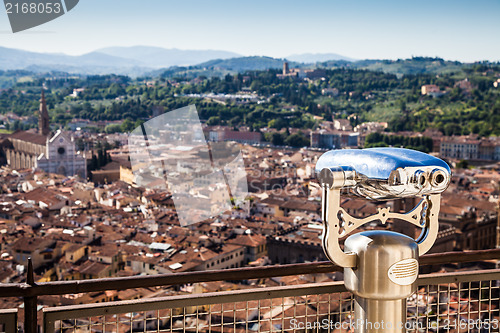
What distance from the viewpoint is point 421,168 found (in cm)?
56

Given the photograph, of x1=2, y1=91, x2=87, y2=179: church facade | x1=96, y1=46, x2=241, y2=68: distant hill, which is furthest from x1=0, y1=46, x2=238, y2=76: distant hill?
x1=2, y1=91, x2=87, y2=179: church facade

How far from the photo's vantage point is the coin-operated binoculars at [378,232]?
0.57 metres

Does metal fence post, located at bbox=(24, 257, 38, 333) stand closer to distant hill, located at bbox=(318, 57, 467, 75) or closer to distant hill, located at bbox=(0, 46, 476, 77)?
distant hill, located at bbox=(0, 46, 476, 77)

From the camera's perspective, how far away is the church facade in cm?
2067

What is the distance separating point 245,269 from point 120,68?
3314cm

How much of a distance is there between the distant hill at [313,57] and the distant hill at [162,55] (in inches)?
137

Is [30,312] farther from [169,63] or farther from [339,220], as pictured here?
[169,63]

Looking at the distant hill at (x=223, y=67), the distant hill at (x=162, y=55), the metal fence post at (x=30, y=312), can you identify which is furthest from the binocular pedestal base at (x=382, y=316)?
the distant hill at (x=162, y=55)

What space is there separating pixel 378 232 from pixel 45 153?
21.7 metres

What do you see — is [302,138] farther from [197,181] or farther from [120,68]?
[197,181]

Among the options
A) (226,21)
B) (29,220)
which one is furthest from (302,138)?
(29,220)

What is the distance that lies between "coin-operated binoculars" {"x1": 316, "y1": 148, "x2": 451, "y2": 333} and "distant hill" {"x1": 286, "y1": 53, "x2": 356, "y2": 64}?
34756 mm

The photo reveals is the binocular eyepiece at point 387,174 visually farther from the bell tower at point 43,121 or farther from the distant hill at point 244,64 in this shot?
the distant hill at point 244,64

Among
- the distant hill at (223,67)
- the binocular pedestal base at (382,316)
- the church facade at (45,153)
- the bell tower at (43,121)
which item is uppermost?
the distant hill at (223,67)
